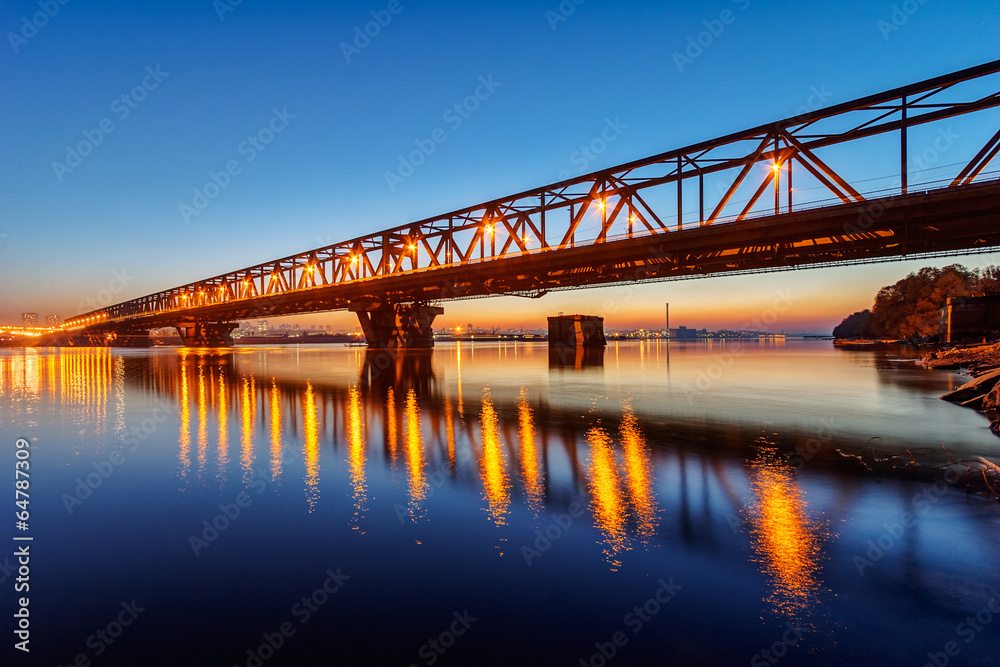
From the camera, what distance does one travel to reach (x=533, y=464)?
33.7 ft

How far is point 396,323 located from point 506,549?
2709 inches

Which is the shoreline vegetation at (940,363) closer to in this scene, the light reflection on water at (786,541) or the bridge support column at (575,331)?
the light reflection on water at (786,541)

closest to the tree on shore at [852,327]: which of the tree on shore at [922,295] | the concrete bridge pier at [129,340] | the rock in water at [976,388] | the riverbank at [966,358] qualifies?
the tree on shore at [922,295]

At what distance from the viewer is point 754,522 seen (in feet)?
22.6

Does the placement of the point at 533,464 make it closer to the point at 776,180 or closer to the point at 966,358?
the point at 776,180

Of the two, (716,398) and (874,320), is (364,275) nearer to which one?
(716,398)

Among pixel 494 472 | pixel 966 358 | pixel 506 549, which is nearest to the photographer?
pixel 506 549

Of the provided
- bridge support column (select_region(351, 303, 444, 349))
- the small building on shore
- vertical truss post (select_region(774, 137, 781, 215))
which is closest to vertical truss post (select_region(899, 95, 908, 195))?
vertical truss post (select_region(774, 137, 781, 215))

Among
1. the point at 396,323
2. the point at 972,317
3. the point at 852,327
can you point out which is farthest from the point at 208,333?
the point at 852,327

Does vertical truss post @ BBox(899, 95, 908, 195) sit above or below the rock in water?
above

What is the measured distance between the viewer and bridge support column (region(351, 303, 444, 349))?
2795 inches

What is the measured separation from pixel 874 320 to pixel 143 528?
490 feet

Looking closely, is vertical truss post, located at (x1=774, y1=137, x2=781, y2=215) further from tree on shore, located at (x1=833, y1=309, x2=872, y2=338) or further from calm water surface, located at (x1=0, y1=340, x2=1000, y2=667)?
tree on shore, located at (x1=833, y1=309, x2=872, y2=338)

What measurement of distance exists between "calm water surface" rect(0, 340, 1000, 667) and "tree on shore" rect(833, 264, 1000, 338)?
284 ft
